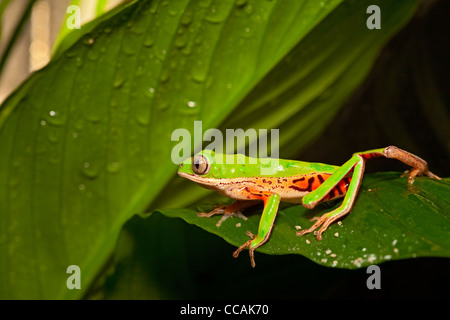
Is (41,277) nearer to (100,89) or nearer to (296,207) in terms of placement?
(100,89)

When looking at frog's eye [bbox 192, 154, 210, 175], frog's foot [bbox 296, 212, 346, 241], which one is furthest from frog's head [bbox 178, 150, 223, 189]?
frog's foot [bbox 296, 212, 346, 241]

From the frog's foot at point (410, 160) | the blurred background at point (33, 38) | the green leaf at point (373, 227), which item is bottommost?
the green leaf at point (373, 227)

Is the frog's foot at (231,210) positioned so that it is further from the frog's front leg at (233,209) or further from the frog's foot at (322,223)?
the frog's foot at (322,223)

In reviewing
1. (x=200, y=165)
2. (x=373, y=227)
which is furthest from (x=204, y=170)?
(x=373, y=227)

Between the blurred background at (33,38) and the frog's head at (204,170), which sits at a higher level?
the blurred background at (33,38)

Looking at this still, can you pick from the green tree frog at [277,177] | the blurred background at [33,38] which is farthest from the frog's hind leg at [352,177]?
the blurred background at [33,38]

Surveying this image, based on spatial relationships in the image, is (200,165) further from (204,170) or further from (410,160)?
(410,160)

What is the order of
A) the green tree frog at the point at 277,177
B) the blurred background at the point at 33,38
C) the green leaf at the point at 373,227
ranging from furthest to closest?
the blurred background at the point at 33,38
the green tree frog at the point at 277,177
the green leaf at the point at 373,227
